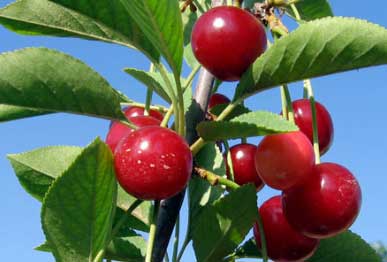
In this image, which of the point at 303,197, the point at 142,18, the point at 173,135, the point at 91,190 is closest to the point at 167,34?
the point at 142,18

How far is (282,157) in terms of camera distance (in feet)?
3.76

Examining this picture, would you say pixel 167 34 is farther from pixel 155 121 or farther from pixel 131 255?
pixel 131 255

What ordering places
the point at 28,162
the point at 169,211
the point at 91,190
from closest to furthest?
the point at 91,190 < the point at 169,211 < the point at 28,162

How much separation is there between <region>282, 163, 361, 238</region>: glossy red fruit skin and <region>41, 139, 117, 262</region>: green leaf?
352 mm

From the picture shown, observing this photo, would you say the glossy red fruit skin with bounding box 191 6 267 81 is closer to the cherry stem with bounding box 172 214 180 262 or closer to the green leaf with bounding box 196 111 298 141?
the green leaf with bounding box 196 111 298 141

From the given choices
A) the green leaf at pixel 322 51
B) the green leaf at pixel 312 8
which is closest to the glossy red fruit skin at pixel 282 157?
the green leaf at pixel 322 51

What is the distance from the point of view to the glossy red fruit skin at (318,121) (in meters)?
1.32

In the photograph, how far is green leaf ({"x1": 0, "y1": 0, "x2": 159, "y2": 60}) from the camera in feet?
3.76

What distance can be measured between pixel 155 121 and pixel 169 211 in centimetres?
16

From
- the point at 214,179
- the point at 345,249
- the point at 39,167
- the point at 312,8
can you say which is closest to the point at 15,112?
the point at 39,167

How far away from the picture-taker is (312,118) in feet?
4.11

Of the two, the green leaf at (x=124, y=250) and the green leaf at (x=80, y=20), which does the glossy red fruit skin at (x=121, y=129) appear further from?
the green leaf at (x=124, y=250)

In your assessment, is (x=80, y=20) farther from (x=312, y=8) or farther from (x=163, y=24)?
(x=312, y=8)

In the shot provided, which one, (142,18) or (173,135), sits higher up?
(142,18)
